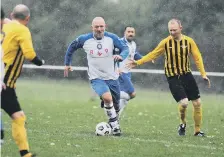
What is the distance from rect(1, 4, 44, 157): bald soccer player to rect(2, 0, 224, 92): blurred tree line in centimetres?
1725

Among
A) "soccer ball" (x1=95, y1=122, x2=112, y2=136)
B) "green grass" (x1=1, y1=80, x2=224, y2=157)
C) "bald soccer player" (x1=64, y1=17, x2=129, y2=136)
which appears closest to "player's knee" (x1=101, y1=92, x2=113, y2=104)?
"bald soccer player" (x1=64, y1=17, x2=129, y2=136)

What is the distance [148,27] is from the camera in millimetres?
26547

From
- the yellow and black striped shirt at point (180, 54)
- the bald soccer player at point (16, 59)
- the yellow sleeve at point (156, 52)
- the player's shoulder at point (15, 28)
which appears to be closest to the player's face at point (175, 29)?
the yellow and black striped shirt at point (180, 54)

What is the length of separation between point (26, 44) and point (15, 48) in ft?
0.88

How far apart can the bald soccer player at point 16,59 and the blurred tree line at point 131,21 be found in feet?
56.6

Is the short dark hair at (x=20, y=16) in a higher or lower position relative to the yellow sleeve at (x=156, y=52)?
higher

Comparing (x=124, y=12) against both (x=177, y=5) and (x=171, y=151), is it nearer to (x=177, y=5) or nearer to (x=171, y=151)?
(x=177, y=5)

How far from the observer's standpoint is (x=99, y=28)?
37.5 feet

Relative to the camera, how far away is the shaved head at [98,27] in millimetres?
11328

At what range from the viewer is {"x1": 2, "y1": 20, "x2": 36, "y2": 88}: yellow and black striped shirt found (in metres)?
8.11

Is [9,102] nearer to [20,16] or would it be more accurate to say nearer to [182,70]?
[20,16]

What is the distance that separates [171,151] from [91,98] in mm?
12507

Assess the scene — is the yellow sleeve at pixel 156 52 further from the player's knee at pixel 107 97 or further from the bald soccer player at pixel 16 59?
the bald soccer player at pixel 16 59

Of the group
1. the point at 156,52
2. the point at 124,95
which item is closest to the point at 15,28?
the point at 156,52
